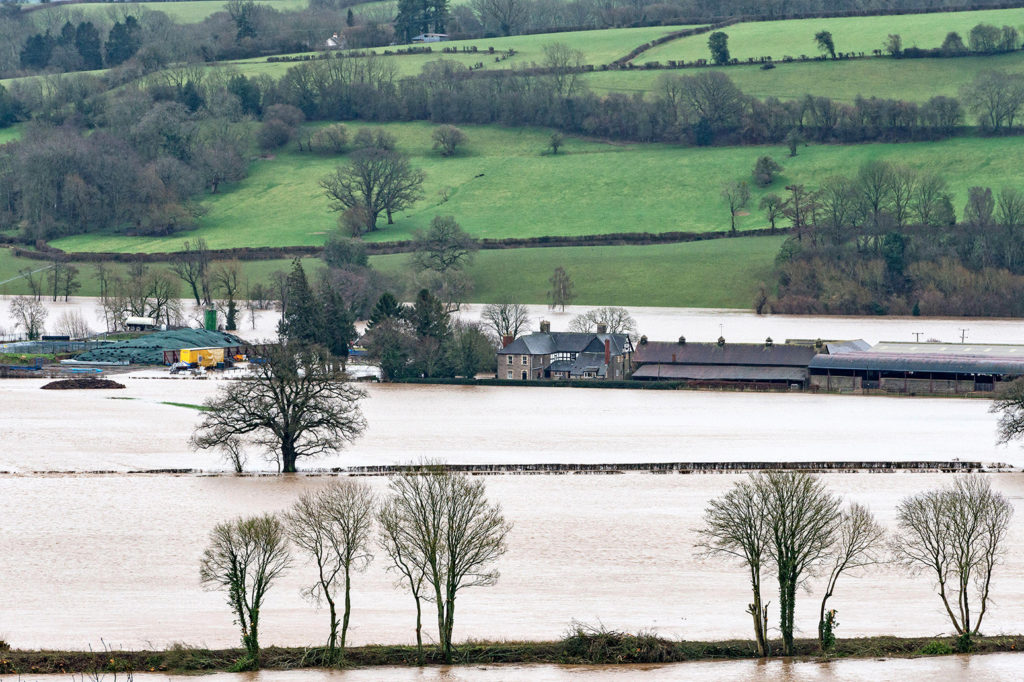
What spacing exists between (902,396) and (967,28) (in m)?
86.4

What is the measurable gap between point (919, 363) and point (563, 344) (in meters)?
18.8

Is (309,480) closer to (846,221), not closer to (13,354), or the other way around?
(13,354)

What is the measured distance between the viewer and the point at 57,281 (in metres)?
121

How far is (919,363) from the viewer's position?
7894cm

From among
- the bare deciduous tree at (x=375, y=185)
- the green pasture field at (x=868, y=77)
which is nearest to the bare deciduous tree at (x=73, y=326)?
the bare deciduous tree at (x=375, y=185)

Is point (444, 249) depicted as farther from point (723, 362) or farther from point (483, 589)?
point (483, 589)

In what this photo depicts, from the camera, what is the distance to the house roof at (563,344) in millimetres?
84438

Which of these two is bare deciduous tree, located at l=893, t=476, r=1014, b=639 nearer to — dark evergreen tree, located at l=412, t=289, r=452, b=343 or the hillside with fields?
dark evergreen tree, located at l=412, t=289, r=452, b=343

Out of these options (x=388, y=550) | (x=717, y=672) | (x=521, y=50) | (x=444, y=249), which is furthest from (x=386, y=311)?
(x=521, y=50)

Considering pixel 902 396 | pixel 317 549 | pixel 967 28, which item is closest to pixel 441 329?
pixel 902 396

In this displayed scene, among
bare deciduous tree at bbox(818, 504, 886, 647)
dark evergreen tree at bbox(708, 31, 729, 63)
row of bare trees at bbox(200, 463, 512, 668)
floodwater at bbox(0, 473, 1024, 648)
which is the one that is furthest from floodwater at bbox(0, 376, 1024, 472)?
dark evergreen tree at bbox(708, 31, 729, 63)

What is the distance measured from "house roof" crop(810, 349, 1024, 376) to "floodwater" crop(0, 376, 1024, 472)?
2.96 meters

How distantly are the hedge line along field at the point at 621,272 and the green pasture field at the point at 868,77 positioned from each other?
2949 centimetres

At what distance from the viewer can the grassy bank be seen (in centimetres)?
2939
